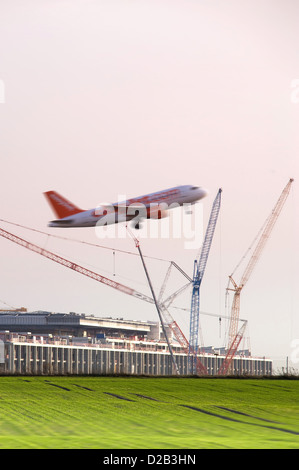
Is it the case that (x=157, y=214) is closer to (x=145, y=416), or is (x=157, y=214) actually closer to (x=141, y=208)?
(x=141, y=208)

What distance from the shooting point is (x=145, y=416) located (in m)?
46.8

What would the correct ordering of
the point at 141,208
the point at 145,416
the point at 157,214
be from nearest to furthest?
the point at 145,416
the point at 157,214
the point at 141,208

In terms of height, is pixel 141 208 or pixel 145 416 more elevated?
pixel 141 208

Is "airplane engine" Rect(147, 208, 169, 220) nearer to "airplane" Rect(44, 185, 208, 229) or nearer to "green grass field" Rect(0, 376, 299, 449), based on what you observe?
"airplane" Rect(44, 185, 208, 229)

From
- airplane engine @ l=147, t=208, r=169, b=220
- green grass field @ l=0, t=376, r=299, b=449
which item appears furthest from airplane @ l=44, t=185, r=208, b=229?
green grass field @ l=0, t=376, r=299, b=449

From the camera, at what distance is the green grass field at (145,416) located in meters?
35.9

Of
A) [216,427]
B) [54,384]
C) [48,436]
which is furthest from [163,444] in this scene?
[54,384]

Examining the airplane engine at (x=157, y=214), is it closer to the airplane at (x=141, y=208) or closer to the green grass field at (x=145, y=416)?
the airplane at (x=141, y=208)

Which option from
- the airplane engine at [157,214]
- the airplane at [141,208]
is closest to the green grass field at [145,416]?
the airplane engine at [157,214]

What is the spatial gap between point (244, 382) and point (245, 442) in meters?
44.8

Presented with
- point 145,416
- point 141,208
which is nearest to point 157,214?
point 141,208

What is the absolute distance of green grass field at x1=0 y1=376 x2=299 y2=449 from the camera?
35.9 m

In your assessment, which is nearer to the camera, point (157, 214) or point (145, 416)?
point (145, 416)

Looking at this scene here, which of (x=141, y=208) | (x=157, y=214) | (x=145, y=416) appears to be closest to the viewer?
(x=145, y=416)
